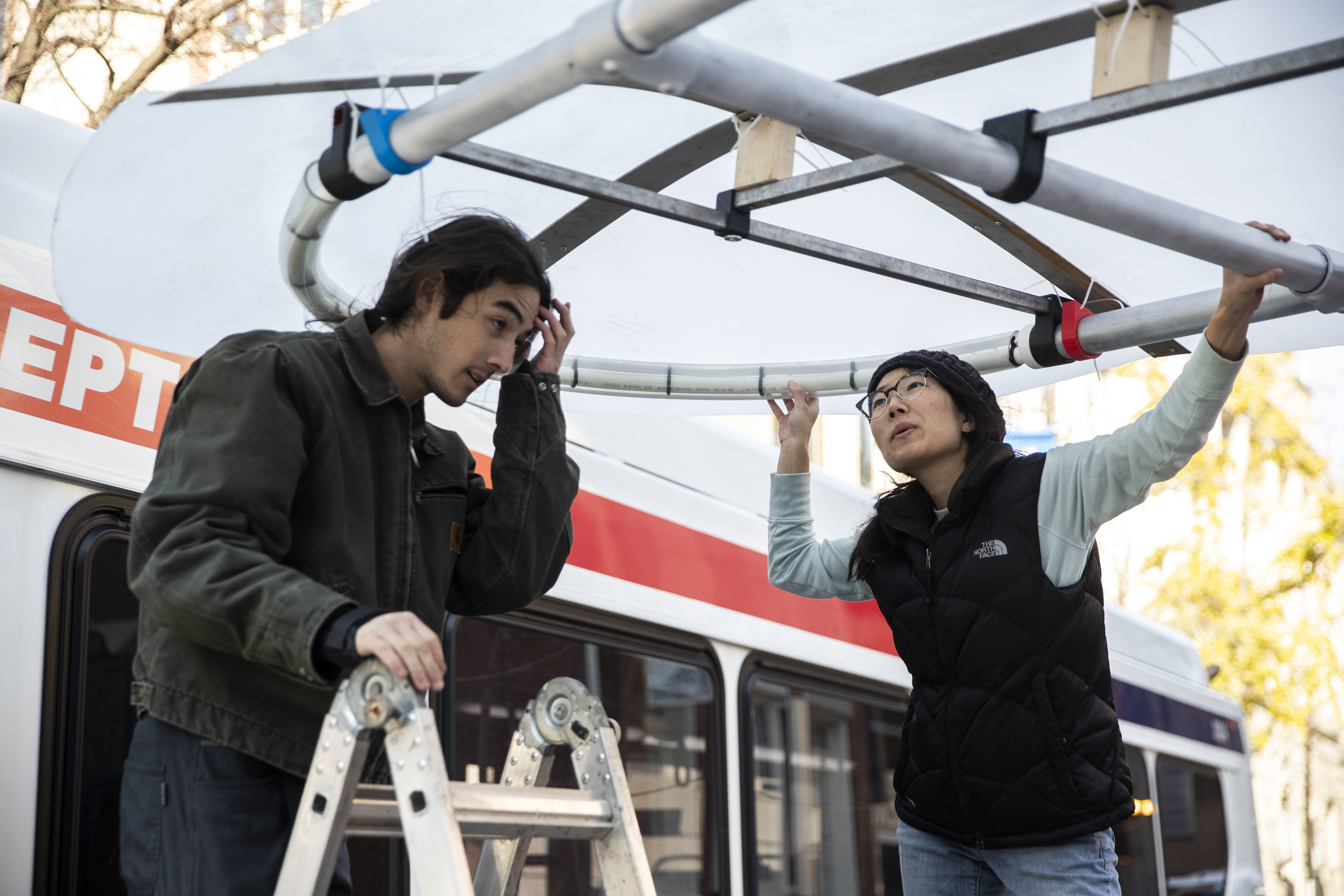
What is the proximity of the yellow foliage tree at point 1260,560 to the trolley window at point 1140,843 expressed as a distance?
9688mm

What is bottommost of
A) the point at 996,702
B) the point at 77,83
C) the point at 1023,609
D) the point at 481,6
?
the point at 996,702

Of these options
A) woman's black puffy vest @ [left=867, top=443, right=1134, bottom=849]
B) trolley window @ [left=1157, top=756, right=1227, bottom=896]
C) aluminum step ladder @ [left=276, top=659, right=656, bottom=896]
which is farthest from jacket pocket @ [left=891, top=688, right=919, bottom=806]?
trolley window @ [left=1157, top=756, right=1227, bottom=896]

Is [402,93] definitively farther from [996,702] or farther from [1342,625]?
[1342,625]

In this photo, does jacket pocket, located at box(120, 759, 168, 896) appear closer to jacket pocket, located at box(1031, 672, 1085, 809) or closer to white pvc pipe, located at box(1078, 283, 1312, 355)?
jacket pocket, located at box(1031, 672, 1085, 809)

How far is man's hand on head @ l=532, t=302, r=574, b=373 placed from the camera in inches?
97.4

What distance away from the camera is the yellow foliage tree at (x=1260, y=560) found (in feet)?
56.3

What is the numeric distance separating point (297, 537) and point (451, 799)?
1.74 feet

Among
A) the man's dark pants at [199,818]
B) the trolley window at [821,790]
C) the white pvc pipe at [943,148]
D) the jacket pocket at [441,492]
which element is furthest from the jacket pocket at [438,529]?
the trolley window at [821,790]

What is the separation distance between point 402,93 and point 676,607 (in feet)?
8.04

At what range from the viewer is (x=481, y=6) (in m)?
2.03

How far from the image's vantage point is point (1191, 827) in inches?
325

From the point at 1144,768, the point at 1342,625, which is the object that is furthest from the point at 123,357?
the point at 1342,625

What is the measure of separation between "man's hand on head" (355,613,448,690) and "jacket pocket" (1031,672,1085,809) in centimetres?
125

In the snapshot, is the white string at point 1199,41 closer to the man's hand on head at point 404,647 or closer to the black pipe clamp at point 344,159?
the black pipe clamp at point 344,159
